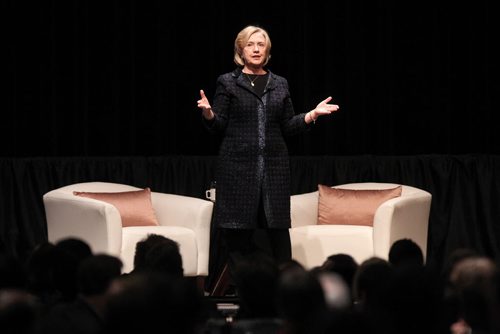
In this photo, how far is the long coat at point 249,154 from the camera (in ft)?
20.5

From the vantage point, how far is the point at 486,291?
3.44 meters

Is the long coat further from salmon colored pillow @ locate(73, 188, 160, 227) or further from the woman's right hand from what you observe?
salmon colored pillow @ locate(73, 188, 160, 227)

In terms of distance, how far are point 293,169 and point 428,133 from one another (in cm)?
115

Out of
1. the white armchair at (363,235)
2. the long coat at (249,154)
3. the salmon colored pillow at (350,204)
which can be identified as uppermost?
the long coat at (249,154)

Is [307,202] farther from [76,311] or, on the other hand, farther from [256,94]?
[76,311]

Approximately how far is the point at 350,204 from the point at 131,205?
1.47 metres

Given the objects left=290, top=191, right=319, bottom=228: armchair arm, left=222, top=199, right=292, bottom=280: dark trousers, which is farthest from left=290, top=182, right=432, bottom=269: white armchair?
left=222, top=199, right=292, bottom=280: dark trousers

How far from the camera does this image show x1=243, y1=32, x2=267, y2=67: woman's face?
6258mm

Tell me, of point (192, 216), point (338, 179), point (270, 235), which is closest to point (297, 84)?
point (338, 179)

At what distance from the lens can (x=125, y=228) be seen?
23.1ft

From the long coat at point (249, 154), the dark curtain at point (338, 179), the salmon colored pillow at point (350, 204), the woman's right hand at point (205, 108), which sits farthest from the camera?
the dark curtain at point (338, 179)

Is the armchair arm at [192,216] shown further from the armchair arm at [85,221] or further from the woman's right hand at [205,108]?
the woman's right hand at [205,108]

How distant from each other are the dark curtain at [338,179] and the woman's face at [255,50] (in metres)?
2.23

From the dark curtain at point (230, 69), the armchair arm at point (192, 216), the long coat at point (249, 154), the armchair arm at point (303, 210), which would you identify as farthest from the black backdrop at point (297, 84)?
the long coat at point (249, 154)
